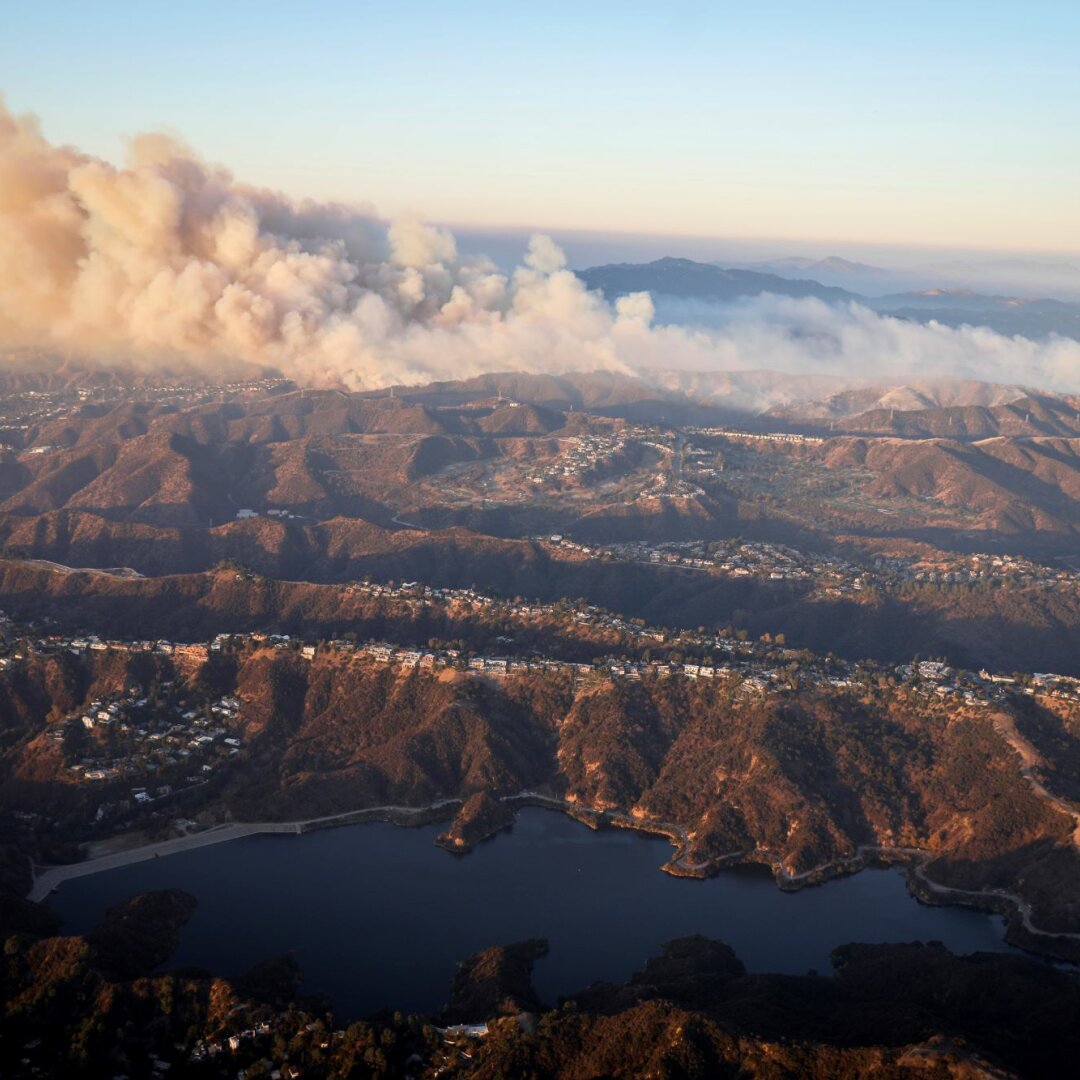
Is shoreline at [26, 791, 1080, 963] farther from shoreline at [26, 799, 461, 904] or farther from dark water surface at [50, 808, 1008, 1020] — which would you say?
dark water surface at [50, 808, 1008, 1020]

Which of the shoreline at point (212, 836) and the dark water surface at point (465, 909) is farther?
the shoreline at point (212, 836)

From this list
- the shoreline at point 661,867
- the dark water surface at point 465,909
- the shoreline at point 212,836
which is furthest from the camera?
the shoreline at point 212,836

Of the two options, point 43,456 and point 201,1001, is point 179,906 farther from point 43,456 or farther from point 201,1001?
point 43,456

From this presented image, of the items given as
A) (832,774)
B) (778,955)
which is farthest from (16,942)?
(832,774)

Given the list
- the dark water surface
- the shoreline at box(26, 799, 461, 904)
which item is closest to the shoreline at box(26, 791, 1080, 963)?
the shoreline at box(26, 799, 461, 904)

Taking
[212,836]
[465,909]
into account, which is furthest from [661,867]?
[212,836]

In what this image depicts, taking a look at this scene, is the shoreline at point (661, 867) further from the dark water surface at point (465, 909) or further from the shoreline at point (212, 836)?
the dark water surface at point (465, 909)

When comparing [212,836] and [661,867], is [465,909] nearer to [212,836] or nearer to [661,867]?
[661,867]

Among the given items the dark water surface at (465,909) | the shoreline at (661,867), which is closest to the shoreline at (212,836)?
the shoreline at (661,867)
